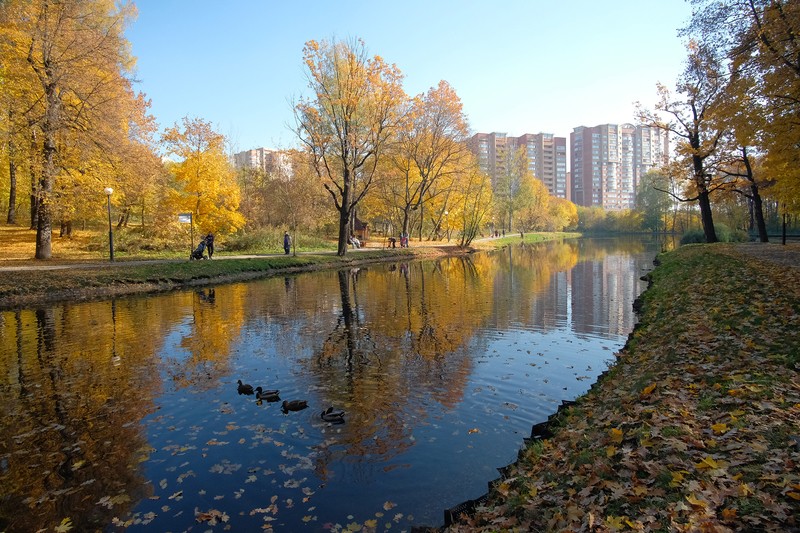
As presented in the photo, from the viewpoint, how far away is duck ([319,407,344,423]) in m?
6.77

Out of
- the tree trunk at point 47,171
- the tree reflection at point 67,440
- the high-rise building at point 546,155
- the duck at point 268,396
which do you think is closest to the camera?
the tree reflection at point 67,440

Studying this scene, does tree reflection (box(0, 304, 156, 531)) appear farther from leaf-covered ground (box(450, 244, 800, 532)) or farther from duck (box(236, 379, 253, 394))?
leaf-covered ground (box(450, 244, 800, 532))

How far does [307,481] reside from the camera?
5.25 m

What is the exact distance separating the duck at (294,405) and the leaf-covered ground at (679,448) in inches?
133

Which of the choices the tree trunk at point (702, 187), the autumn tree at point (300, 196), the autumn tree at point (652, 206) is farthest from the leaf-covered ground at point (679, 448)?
the autumn tree at point (652, 206)

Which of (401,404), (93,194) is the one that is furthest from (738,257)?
(93,194)

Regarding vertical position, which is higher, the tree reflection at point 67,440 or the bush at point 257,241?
the bush at point 257,241

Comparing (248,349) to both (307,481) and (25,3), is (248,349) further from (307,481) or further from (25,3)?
(25,3)

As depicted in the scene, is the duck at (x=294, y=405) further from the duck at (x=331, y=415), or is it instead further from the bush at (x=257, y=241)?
the bush at (x=257, y=241)

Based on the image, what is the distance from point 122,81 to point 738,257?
3171 centimetres

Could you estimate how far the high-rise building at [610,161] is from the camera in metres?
169

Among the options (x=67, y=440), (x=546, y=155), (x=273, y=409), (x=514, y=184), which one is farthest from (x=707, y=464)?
(x=546, y=155)

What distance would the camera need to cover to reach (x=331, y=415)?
6.83 metres

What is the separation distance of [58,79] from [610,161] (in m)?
174
